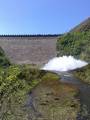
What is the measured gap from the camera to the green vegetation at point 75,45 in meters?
48.0

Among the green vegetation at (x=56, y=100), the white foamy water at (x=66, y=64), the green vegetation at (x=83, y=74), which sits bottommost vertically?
the white foamy water at (x=66, y=64)

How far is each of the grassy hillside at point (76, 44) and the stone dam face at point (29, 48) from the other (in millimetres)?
1459

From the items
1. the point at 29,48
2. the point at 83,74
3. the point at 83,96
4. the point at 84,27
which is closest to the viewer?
the point at 83,96

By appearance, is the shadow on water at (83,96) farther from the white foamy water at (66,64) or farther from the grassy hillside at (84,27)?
the grassy hillside at (84,27)

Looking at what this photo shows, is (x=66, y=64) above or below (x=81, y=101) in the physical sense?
below

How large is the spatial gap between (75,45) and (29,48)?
8.24 metres

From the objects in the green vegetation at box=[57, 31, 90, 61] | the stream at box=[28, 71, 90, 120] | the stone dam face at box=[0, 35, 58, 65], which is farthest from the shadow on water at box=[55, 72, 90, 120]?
the stone dam face at box=[0, 35, 58, 65]

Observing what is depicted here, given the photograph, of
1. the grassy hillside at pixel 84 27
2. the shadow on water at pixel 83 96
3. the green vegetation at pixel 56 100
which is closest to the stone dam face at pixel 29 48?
the grassy hillside at pixel 84 27

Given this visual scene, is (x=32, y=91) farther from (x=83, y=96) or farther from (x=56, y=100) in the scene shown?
(x=83, y=96)

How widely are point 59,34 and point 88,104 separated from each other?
39664mm

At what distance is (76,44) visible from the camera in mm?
50812

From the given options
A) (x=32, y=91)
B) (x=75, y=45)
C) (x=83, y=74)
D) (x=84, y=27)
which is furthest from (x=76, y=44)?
(x=32, y=91)

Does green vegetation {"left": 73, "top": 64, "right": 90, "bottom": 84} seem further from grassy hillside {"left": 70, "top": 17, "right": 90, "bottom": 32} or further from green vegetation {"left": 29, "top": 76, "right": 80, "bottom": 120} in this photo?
grassy hillside {"left": 70, "top": 17, "right": 90, "bottom": 32}

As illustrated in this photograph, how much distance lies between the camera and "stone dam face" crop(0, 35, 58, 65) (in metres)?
52.6
